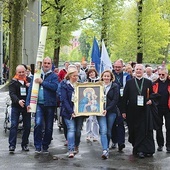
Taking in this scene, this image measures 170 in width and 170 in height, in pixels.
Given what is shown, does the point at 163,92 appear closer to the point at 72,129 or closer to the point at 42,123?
the point at 72,129

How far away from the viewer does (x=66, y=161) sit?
343 inches

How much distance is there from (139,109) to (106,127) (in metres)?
0.80

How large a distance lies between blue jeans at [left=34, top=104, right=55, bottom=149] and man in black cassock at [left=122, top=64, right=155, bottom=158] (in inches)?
59.2

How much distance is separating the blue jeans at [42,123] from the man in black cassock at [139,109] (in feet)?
4.93

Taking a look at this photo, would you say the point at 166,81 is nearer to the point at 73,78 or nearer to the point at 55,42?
the point at 73,78

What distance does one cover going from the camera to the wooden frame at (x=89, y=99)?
905 centimetres

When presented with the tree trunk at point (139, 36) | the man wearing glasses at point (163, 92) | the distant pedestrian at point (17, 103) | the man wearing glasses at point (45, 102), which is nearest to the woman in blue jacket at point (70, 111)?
the man wearing glasses at point (45, 102)

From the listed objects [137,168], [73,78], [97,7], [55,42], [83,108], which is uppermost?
[97,7]

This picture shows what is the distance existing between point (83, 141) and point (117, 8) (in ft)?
91.0

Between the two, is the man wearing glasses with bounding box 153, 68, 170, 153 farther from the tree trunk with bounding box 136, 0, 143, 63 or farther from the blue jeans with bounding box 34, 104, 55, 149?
the tree trunk with bounding box 136, 0, 143, 63

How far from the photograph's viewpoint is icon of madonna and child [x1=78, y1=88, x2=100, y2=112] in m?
9.08

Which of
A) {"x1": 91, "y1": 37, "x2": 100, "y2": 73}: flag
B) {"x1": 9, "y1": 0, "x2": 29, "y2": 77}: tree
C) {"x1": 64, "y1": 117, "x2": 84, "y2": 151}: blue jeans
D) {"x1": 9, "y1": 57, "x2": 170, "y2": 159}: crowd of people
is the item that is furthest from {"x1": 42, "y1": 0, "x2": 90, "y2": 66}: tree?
{"x1": 64, "y1": 117, "x2": 84, "y2": 151}: blue jeans

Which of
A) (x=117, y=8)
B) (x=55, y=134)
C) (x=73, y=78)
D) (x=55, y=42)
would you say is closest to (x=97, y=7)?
(x=117, y=8)

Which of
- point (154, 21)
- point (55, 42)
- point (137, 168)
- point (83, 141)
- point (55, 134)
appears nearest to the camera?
point (137, 168)
